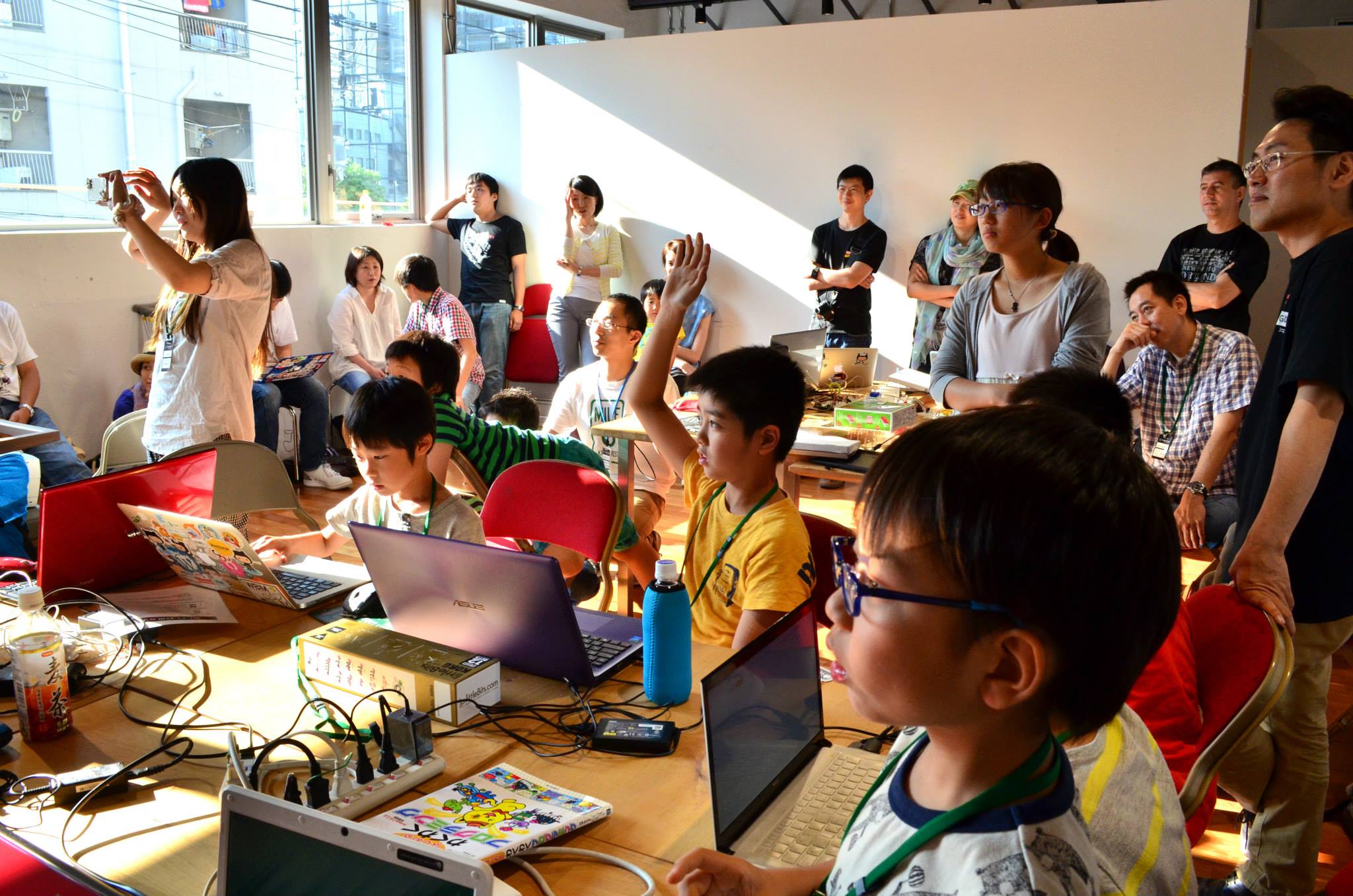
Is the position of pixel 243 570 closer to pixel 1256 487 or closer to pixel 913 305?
pixel 1256 487

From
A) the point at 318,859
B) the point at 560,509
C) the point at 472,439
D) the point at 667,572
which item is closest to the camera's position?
the point at 318,859

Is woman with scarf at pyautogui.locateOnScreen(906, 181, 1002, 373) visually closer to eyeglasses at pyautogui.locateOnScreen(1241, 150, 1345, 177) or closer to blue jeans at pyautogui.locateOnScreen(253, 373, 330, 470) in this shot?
blue jeans at pyautogui.locateOnScreen(253, 373, 330, 470)

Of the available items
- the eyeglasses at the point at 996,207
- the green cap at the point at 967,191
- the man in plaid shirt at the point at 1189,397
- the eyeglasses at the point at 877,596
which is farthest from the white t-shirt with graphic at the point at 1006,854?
the green cap at the point at 967,191

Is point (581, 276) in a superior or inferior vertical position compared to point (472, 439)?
superior

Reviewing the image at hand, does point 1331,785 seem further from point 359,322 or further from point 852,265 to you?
point 359,322

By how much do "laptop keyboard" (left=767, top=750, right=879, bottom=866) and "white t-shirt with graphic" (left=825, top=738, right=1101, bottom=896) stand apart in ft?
1.03

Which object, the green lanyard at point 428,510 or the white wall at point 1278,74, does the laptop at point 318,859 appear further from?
the white wall at point 1278,74

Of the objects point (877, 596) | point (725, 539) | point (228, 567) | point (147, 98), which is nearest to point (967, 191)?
point (725, 539)

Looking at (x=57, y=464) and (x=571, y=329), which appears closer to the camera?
(x=57, y=464)

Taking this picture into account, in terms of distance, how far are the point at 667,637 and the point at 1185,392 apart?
235 centimetres

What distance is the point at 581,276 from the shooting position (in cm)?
693

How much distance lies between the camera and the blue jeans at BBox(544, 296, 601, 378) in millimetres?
6941

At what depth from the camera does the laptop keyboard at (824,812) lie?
4.05 ft

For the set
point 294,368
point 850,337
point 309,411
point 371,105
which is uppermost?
point 371,105
